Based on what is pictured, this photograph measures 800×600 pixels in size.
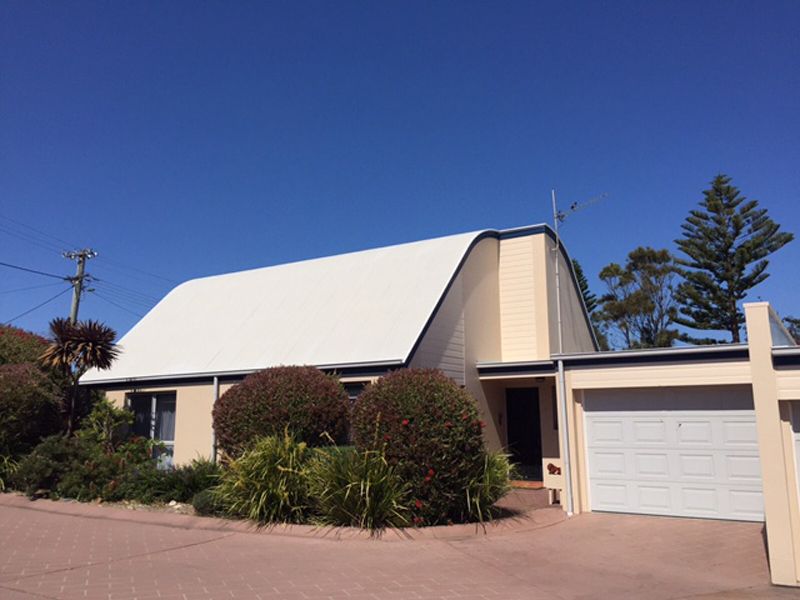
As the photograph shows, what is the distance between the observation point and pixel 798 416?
8.43m

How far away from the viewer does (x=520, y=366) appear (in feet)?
49.3

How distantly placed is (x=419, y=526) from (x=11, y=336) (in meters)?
15.4

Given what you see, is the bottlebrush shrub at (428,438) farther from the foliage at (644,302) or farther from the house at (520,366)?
the foliage at (644,302)

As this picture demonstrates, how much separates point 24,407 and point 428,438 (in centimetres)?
1046

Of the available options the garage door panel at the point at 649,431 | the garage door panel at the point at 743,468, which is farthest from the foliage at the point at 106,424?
the garage door panel at the point at 743,468

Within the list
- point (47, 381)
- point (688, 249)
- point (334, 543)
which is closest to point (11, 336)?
point (47, 381)

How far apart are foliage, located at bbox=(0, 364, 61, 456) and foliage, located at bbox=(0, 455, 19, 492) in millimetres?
279

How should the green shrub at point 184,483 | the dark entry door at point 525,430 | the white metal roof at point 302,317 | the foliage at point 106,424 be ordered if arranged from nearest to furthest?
the green shrub at point 184,483
the white metal roof at point 302,317
the foliage at point 106,424
the dark entry door at point 525,430

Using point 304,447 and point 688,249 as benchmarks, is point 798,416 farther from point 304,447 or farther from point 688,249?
point 688,249

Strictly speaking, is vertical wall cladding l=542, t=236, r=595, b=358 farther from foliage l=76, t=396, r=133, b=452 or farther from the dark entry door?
foliage l=76, t=396, r=133, b=452

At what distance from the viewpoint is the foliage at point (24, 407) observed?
49.8 feet

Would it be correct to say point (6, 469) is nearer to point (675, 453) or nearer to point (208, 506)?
point (208, 506)

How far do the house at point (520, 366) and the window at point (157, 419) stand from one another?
1.7 inches

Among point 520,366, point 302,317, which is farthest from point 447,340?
point 302,317
